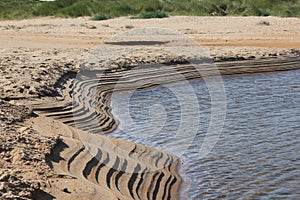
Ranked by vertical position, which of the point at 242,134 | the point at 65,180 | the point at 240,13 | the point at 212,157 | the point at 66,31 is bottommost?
the point at 65,180

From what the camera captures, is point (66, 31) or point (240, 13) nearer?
point (66, 31)

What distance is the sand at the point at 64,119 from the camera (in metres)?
5.79

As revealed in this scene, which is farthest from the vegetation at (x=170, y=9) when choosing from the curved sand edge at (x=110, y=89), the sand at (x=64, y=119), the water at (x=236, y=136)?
the water at (x=236, y=136)

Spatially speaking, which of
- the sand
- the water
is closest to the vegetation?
the sand

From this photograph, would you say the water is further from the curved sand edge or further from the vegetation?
the vegetation

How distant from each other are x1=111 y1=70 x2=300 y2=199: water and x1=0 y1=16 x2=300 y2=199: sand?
1.03ft

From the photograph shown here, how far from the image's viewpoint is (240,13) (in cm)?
3036

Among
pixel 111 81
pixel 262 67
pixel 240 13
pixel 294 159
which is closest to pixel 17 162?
pixel 294 159

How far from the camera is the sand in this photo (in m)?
5.79

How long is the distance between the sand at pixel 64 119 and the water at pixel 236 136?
313 millimetres

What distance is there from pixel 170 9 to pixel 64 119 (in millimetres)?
24857

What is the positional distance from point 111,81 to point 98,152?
560cm

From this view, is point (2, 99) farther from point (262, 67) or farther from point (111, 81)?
point (262, 67)

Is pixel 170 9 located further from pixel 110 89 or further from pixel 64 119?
pixel 64 119
